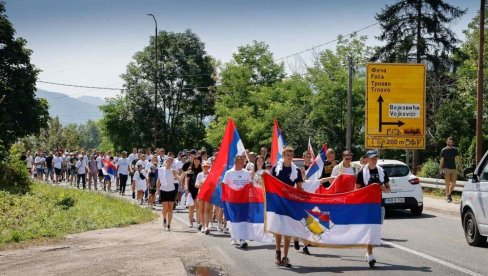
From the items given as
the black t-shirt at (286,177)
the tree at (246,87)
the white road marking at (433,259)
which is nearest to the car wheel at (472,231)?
the white road marking at (433,259)

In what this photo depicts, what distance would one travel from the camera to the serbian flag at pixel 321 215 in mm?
11656

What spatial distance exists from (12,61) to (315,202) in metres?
Answer: 37.5

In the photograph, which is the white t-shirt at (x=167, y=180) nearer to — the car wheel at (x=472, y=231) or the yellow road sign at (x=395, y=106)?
the car wheel at (x=472, y=231)

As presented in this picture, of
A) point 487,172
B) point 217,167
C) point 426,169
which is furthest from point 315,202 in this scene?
point 426,169

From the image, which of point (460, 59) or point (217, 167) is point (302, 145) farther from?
point (217, 167)

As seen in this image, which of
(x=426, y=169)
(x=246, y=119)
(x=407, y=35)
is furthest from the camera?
(x=246, y=119)

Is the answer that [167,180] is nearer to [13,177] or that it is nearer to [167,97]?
[13,177]

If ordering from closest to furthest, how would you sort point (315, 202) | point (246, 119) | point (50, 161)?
point (315, 202) < point (50, 161) < point (246, 119)

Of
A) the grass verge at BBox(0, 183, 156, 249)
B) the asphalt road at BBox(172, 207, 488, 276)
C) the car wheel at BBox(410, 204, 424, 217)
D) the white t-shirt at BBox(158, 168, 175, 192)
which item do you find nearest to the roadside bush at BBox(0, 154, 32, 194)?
the grass verge at BBox(0, 183, 156, 249)

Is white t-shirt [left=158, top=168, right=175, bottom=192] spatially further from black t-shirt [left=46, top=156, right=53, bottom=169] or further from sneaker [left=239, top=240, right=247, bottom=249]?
black t-shirt [left=46, top=156, right=53, bottom=169]

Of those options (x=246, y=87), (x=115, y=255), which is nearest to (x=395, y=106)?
(x=115, y=255)

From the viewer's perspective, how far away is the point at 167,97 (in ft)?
250

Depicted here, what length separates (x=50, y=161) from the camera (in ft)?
140

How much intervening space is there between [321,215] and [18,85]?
1461 inches
